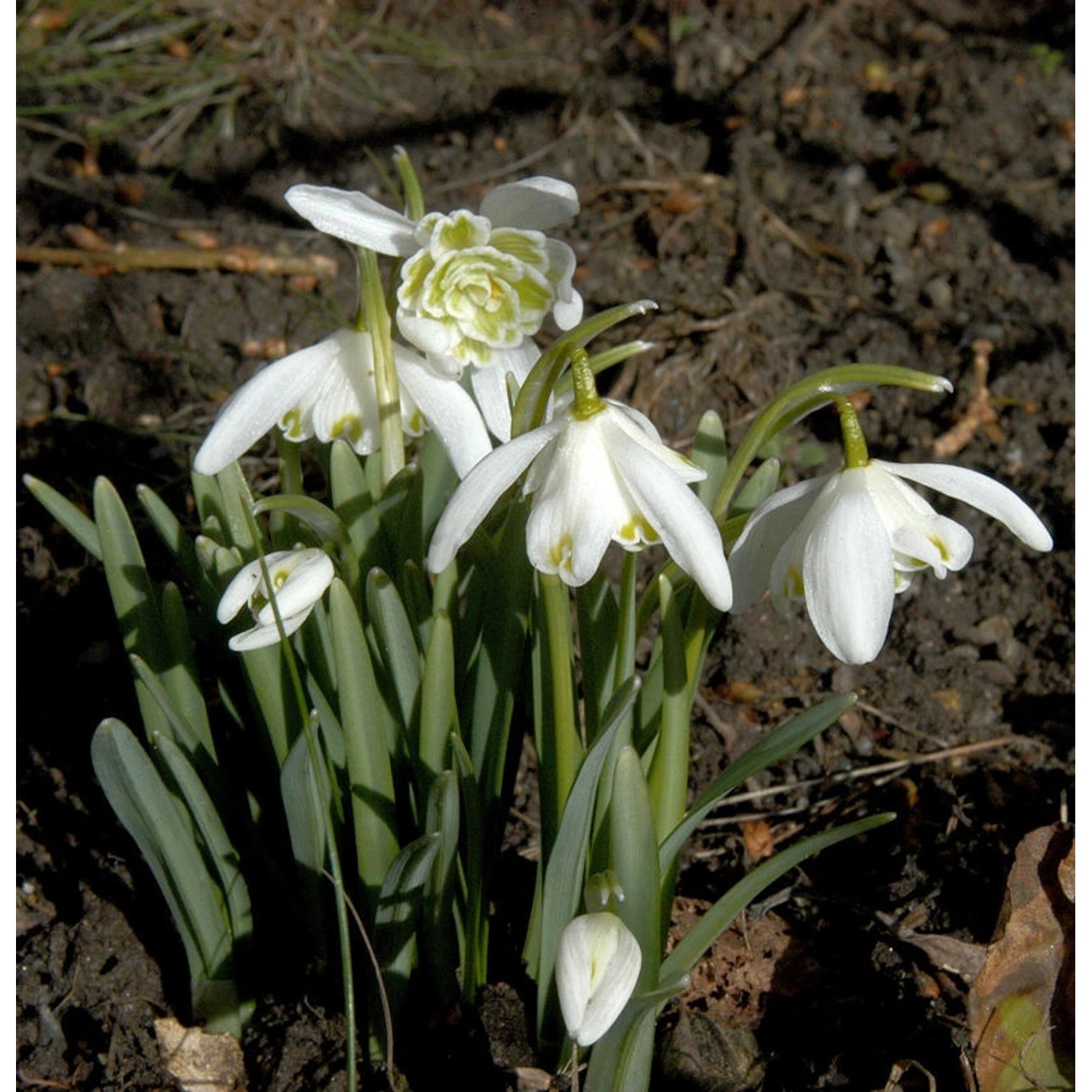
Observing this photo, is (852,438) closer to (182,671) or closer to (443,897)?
(443,897)

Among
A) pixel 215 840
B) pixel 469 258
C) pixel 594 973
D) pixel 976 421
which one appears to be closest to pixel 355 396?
pixel 469 258

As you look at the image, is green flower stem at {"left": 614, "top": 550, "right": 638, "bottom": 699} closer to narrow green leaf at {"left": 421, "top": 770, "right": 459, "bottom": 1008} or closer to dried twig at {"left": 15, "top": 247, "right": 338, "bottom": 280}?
narrow green leaf at {"left": 421, "top": 770, "right": 459, "bottom": 1008}

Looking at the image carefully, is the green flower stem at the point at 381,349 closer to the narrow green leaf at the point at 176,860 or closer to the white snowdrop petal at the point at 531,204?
the white snowdrop petal at the point at 531,204

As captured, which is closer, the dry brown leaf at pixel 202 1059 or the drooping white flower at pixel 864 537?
the drooping white flower at pixel 864 537

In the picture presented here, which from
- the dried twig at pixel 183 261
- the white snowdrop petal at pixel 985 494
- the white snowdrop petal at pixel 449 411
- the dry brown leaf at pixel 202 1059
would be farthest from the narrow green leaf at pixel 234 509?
the dried twig at pixel 183 261

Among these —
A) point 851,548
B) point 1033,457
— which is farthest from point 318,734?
point 1033,457
